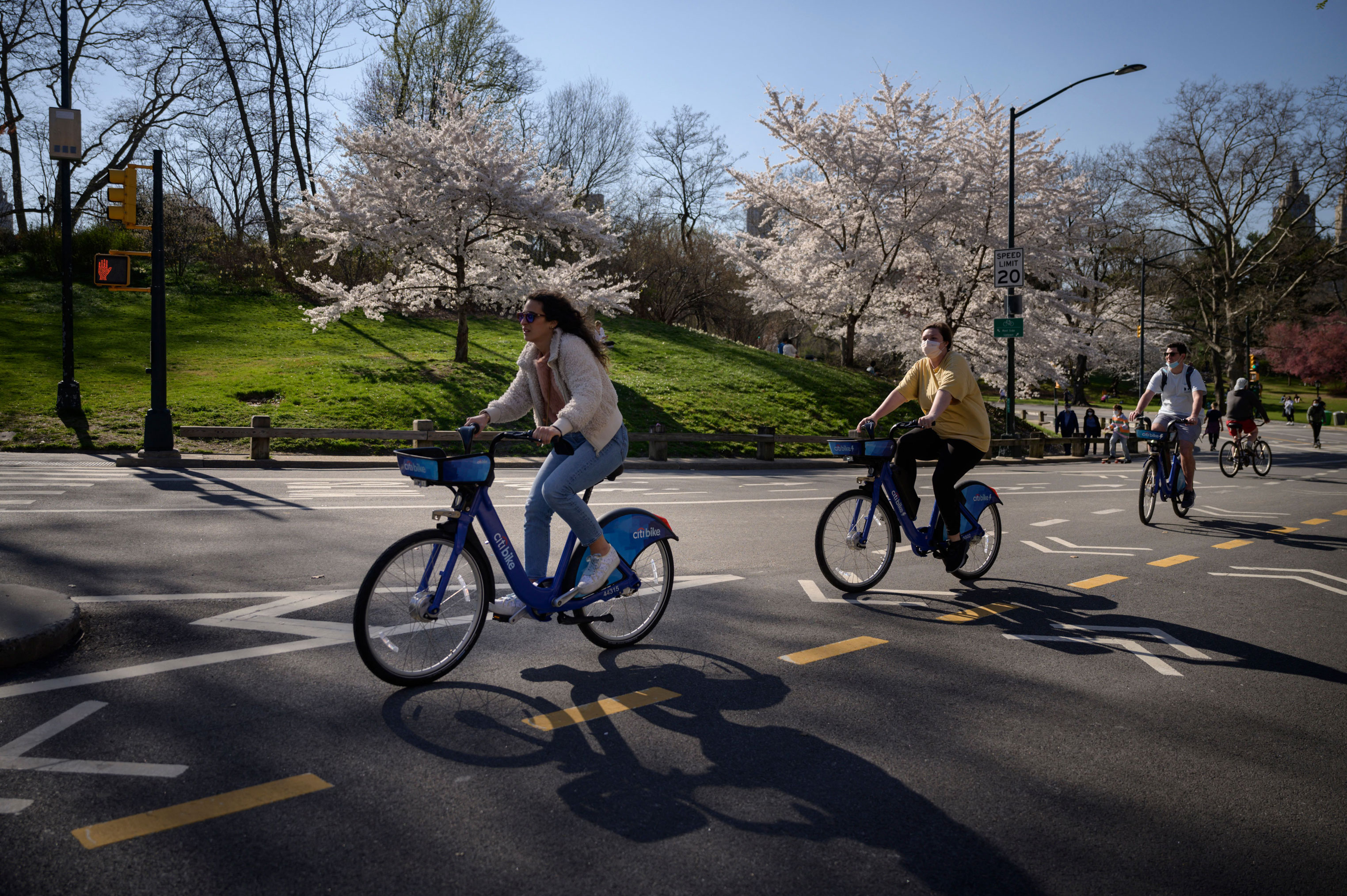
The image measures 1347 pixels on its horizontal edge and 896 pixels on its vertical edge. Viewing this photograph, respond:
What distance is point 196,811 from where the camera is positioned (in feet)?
10.1

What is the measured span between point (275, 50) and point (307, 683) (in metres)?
41.2

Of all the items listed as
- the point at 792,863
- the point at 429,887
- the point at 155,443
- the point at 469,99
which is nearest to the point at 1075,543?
the point at 792,863

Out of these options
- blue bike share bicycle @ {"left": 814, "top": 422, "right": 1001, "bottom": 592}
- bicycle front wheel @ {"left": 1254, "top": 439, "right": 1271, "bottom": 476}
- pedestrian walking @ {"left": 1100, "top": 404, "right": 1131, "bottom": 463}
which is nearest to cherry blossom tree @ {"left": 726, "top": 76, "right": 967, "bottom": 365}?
pedestrian walking @ {"left": 1100, "top": 404, "right": 1131, "bottom": 463}

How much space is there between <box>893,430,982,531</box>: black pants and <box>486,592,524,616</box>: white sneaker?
328 centimetres

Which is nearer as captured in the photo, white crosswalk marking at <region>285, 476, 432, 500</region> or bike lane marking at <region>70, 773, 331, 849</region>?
bike lane marking at <region>70, 773, 331, 849</region>

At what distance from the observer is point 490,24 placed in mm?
41375

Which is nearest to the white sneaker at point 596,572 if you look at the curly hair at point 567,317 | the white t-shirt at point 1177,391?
the curly hair at point 567,317

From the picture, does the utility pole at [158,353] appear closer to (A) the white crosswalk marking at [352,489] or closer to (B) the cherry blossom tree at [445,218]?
(A) the white crosswalk marking at [352,489]

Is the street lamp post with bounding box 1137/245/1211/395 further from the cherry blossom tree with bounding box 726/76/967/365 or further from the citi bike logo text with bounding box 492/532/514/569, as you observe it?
the citi bike logo text with bounding box 492/532/514/569

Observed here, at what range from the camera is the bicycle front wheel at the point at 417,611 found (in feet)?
13.9

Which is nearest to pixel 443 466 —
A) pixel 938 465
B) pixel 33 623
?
pixel 33 623

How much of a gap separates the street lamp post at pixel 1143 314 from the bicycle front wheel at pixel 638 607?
122ft

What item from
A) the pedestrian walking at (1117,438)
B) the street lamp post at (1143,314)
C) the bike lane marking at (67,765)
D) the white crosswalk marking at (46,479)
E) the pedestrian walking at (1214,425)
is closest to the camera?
the bike lane marking at (67,765)

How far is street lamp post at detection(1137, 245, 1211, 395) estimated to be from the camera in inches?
1674
